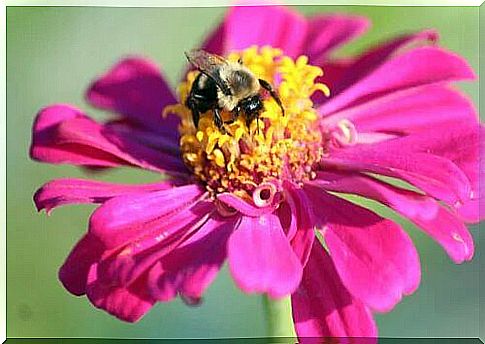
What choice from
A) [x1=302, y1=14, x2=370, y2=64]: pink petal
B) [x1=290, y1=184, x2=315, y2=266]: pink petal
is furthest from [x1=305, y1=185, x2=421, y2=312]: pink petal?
[x1=302, y1=14, x2=370, y2=64]: pink petal

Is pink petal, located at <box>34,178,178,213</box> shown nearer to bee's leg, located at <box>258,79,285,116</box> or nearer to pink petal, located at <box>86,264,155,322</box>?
pink petal, located at <box>86,264,155,322</box>

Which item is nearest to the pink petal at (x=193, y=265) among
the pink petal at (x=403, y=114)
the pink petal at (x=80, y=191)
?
the pink petal at (x=80, y=191)

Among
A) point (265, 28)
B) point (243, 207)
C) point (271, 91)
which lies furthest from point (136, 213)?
point (265, 28)

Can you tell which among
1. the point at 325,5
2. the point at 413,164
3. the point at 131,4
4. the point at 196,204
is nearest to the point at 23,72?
the point at 131,4

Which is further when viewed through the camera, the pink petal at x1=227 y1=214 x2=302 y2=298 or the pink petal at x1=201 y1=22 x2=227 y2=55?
the pink petal at x1=201 y1=22 x2=227 y2=55

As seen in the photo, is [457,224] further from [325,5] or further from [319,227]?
[325,5]
